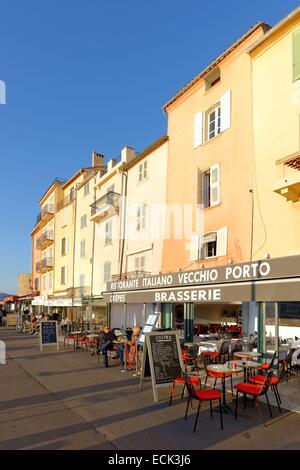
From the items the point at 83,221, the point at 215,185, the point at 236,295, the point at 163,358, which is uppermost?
the point at 83,221

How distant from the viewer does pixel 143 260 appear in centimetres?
2083

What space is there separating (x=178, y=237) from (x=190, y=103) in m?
6.32

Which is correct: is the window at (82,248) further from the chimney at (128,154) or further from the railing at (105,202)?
the chimney at (128,154)

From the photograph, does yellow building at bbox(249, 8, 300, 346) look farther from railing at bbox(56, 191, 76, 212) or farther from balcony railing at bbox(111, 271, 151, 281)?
railing at bbox(56, 191, 76, 212)

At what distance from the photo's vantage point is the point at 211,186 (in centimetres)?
1633

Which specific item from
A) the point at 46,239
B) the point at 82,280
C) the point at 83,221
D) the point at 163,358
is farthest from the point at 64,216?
the point at 163,358

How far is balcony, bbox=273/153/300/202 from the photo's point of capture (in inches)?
454

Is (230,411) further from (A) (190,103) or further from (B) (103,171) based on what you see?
(B) (103,171)

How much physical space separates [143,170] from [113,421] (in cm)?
1640

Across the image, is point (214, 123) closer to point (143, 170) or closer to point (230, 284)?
point (143, 170)

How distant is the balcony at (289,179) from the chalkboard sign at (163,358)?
5.76 m

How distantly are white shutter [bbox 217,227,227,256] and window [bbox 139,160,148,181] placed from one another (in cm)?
752

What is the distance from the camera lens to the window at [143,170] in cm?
2164
